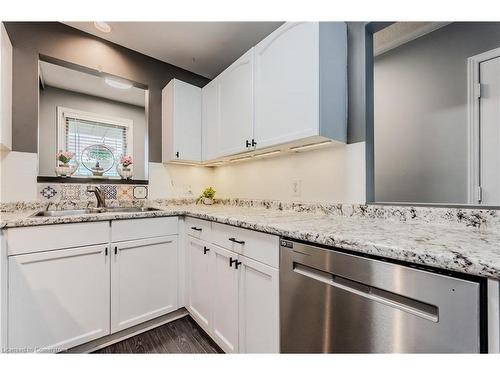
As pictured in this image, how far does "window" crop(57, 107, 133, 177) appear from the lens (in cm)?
293

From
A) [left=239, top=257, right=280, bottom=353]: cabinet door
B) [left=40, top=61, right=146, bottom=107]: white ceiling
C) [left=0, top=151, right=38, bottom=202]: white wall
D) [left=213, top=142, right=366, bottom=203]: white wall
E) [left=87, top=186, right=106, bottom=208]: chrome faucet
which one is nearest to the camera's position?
[left=239, top=257, right=280, bottom=353]: cabinet door

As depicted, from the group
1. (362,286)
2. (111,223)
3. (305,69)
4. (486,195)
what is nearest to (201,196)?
(111,223)

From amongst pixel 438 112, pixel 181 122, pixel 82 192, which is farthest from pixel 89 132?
pixel 438 112

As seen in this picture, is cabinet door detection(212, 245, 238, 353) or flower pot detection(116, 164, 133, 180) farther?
flower pot detection(116, 164, 133, 180)

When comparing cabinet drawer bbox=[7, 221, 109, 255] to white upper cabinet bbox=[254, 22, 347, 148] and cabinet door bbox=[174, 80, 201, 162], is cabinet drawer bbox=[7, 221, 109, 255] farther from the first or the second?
white upper cabinet bbox=[254, 22, 347, 148]

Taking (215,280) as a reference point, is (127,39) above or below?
above

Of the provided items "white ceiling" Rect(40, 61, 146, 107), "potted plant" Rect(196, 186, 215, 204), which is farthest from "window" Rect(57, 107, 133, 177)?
"potted plant" Rect(196, 186, 215, 204)

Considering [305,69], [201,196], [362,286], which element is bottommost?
[362,286]

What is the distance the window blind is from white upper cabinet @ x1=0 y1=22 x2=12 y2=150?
4.21ft

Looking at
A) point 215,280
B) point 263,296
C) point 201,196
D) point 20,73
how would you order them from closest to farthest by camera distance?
point 263,296 → point 215,280 → point 20,73 → point 201,196

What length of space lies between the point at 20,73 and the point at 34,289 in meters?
1.57

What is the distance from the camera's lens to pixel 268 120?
1472mm

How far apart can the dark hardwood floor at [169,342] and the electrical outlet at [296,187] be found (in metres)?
1.15
